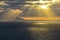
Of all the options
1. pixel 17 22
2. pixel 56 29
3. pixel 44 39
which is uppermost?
pixel 17 22

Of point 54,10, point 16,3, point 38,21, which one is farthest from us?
point 16,3

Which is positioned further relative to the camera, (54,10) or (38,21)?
A: (54,10)

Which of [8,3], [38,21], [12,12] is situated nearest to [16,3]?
[8,3]

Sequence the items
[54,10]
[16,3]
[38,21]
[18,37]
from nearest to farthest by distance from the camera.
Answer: [38,21] < [18,37] < [54,10] < [16,3]

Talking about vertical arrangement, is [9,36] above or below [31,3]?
below

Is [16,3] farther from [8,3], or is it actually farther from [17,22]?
[17,22]

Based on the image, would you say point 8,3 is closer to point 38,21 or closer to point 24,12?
point 24,12
